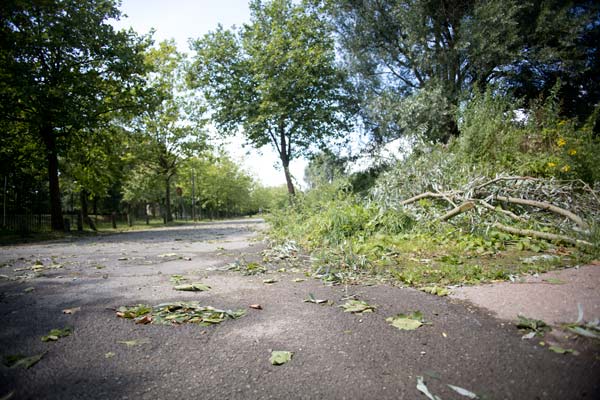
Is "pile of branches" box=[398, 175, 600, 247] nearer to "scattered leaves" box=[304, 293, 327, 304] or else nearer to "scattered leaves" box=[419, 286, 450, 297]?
"scattered leaves" box=[419, 286, 450, 297]

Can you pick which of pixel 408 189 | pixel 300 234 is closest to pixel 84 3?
pixel 300 234

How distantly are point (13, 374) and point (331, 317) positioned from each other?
6.96 feet

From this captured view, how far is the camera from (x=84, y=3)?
42.4ft

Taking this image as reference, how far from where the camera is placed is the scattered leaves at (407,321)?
7.60ft

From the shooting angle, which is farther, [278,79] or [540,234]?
[278,79]

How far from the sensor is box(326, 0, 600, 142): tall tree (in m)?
11.0

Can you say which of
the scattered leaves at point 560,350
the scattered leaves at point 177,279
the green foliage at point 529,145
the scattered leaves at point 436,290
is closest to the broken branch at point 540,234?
the green foliage at point 529,145

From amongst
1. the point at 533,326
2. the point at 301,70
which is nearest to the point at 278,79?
the point at 301,70

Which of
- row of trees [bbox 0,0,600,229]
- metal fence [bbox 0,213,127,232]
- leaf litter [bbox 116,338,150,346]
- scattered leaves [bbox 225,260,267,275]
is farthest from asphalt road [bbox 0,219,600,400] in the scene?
metal fence [bbox 0,213,127,232]

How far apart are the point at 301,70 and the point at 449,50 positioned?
7.07 m

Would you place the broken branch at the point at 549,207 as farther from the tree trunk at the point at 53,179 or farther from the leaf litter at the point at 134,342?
the tree trunk at the point at 53,179

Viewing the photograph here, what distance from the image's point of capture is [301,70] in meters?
16.1

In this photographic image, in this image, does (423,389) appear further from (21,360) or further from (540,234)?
(540,234)

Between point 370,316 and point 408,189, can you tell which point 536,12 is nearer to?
point 408,189
